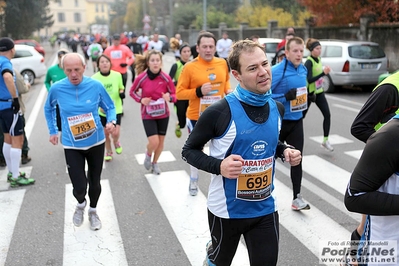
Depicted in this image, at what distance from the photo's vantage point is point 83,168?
464cm

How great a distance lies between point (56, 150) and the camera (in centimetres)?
831

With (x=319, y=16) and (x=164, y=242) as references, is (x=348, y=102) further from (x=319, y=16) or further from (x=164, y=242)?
(x=319, y=16)

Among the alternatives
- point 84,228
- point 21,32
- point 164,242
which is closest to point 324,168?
point 164,242

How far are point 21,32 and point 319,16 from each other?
2741cm

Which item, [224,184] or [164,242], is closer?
[224,184]

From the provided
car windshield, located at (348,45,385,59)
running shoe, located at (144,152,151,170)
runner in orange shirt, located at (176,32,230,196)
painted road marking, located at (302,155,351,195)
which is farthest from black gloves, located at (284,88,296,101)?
car windshield, located at (348,45,385,59)

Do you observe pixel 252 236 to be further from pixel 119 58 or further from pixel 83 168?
pixel 119 58

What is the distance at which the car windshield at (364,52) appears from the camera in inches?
549

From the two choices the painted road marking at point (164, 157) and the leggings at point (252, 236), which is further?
the painted road marking at point (164, 157)

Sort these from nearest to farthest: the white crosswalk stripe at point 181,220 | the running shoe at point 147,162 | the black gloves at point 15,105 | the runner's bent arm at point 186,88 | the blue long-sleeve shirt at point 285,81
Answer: the white crosswalk stripe at point 181,220 < the blue long-sleeve shirt at point 285,81 < the runner's bent arm at point 186,88 < the black gloves at point 15,105 < the running shoe at point 147,162

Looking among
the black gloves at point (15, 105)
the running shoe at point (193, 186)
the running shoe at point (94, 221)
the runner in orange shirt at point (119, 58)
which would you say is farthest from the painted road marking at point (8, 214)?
the runner in orange shirt at point (119, 58)

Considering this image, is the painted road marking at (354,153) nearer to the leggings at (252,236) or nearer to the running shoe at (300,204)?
the running shoe at (300,204)

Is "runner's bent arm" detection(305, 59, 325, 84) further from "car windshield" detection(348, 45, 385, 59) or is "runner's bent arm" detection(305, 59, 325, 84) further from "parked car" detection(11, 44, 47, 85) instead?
"parked car" detection(11, 44, 47, 85)

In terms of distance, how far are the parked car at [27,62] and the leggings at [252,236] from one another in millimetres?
16530
